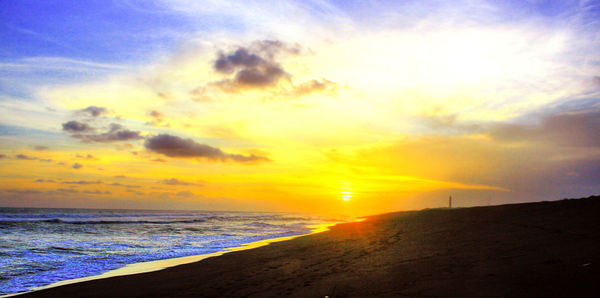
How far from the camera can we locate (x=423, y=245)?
1233 cm

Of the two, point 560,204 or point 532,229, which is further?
point 560,204

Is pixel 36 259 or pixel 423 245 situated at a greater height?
pixel 423 245

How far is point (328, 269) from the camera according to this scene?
1053 centimetres

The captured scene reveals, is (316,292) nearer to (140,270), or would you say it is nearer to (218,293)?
(218,293)

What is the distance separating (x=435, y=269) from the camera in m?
8.23

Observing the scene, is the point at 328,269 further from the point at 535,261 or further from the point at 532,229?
the point at 532,229

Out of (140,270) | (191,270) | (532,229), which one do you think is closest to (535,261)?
(532,229)

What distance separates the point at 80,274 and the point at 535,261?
1491 centimetres

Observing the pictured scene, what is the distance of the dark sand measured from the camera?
6387mm

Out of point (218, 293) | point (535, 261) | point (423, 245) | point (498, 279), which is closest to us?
point (498, 279)

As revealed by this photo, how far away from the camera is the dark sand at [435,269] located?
6387 millimetres

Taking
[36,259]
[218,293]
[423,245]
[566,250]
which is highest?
[566,250]

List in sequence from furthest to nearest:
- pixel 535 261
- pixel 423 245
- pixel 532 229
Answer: pixel 423 245
pixel 532 229
pixel 535 261

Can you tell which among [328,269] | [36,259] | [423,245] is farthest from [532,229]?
[36,259]
